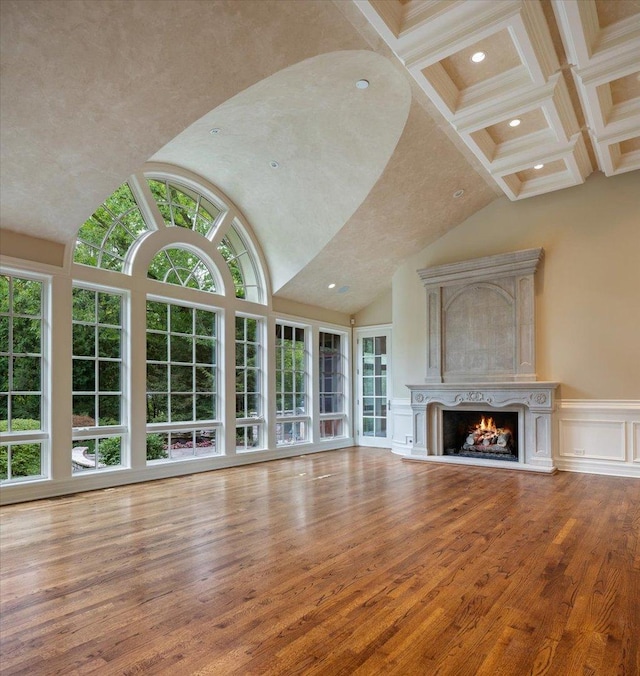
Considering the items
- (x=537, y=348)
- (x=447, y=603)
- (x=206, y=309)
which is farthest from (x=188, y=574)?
(x=537, y=348)

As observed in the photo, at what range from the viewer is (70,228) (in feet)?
17.8

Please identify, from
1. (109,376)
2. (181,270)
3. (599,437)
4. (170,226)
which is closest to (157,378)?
(109,376)

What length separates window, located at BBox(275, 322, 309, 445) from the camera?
8617 millimetres

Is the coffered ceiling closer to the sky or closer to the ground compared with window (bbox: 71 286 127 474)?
closer to the sky

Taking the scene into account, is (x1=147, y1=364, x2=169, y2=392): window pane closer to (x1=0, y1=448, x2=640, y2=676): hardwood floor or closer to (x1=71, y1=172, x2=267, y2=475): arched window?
(x1=71, y1=172, x2=267, y2=475): arched window

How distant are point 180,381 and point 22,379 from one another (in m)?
2.06

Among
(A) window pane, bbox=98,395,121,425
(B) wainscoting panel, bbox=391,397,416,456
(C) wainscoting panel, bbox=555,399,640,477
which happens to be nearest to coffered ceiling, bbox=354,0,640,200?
(C) wainscoting panel, bbox=555,399,640,477

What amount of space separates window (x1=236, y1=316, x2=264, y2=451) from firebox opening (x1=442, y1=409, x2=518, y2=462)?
3.15 m

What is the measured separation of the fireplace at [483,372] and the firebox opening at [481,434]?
15 mm

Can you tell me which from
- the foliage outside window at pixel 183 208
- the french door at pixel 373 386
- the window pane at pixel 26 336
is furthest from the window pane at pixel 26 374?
the french door at pixel 373 386

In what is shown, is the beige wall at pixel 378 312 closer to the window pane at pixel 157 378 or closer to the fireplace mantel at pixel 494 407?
the fireplace mantel at pixel 494 407

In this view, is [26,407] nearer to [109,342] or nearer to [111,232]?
[109,342]

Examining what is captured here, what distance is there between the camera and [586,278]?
22.5ft

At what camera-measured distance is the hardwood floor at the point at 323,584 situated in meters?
2.16
